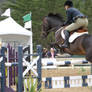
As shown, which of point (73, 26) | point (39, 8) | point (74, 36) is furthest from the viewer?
point (39, 8)

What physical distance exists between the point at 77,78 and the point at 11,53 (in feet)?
5.29

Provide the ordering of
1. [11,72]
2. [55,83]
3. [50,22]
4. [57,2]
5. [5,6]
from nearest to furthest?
[55,83]
[11,72]
[50,22]
[57,2]
[5,6]

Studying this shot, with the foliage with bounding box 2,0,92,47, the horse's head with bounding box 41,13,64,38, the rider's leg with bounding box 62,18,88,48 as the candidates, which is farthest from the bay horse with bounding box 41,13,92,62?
the foliage with bounding box 2,0,92,47

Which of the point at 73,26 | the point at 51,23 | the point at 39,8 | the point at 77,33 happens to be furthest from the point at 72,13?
the point at 39,8

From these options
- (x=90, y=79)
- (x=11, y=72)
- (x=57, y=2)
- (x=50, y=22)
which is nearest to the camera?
(x=90, y=79)

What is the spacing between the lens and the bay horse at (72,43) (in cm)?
516

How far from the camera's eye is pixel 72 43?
5.66 metres

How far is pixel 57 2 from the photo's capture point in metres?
32.2

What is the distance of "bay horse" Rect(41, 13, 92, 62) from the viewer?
5.16 meters

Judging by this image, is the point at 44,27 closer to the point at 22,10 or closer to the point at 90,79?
the point at 90,79

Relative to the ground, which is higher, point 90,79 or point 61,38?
point 61,38

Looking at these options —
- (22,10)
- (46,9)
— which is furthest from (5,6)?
(46,9)

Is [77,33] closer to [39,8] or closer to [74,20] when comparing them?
[74,20]

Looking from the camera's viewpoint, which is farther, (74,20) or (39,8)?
(39,8)
